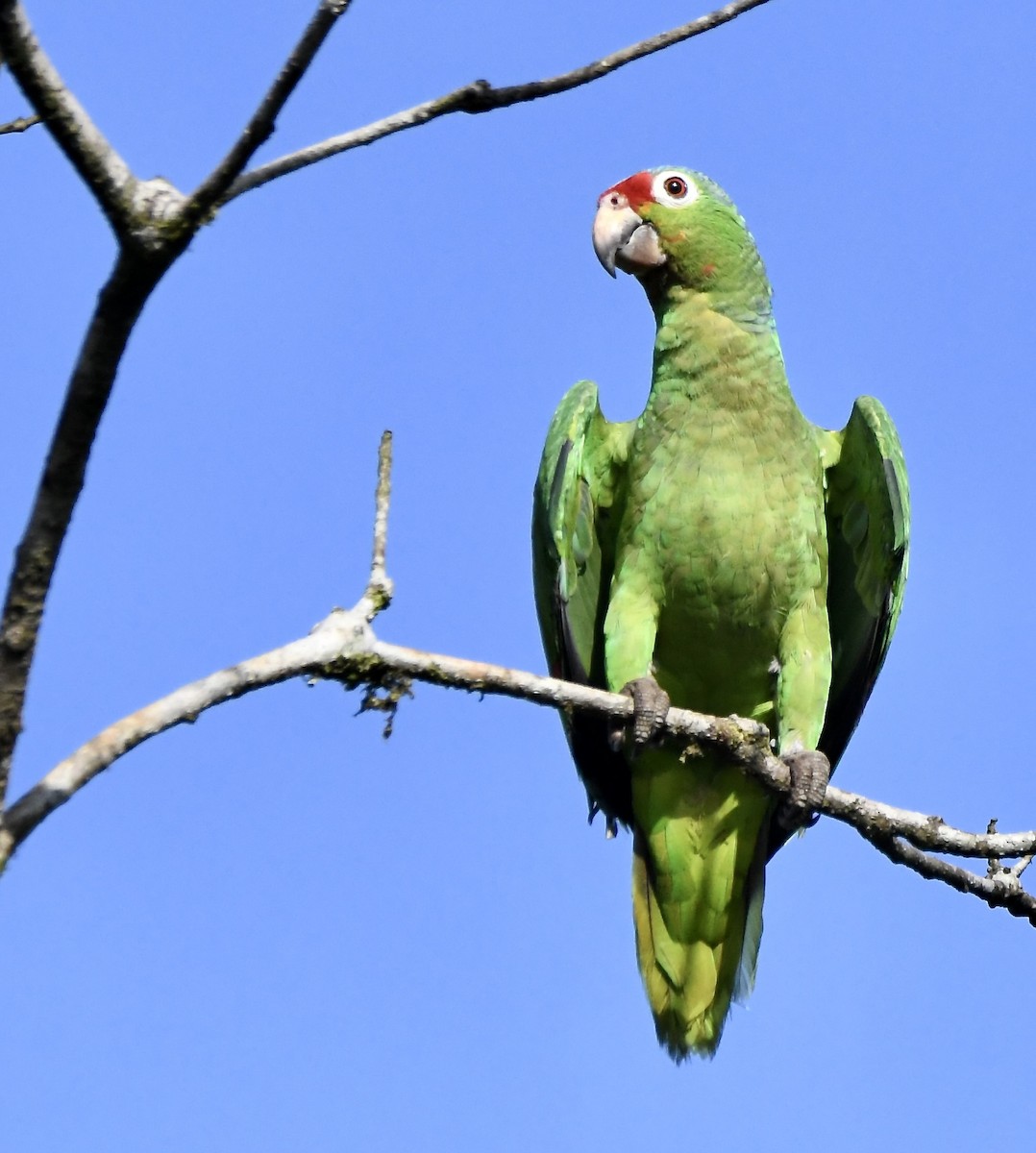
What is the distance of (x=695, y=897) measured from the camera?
274 inches

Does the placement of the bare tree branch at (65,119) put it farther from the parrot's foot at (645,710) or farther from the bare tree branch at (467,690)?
the parrot's foot at (645,710)

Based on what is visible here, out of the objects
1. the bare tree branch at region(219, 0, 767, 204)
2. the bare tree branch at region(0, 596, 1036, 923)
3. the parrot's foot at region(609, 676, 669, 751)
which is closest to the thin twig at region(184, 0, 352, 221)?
the bare tree branch at region(219, 0, 767, 204)

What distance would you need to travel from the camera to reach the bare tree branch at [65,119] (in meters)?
2.74

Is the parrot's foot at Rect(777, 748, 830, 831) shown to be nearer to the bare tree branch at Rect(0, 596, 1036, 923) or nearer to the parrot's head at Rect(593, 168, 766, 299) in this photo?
the bare tree branch at Rect(0, 596, 1036, 923)

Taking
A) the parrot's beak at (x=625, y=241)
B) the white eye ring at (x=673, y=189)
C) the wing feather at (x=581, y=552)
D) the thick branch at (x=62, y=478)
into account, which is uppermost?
the white eye ring at (x=673, y=189)

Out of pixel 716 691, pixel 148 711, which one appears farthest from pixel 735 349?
pixel 148 711

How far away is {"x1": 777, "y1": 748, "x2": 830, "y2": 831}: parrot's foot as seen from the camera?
604 cm

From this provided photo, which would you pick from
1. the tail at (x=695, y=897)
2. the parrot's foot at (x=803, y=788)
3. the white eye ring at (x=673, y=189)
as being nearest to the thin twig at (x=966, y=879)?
the parrot's foot at (x=803, y=788)

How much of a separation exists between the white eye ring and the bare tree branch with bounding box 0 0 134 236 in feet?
15.1

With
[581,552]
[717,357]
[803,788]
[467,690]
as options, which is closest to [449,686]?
[467,690]

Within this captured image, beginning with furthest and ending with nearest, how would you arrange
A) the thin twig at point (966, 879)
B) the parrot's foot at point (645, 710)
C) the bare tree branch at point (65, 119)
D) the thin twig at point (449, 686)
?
the parrot's foot at point (645, 710)
the thin twig at point (966, 879)
the thin twig at point (449, 686)
the bare tree branch at point (65, 119)

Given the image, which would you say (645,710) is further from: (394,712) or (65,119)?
(65,119)

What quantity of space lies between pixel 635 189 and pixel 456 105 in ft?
13.5

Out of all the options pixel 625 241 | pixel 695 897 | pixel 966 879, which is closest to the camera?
pixel 966 879
